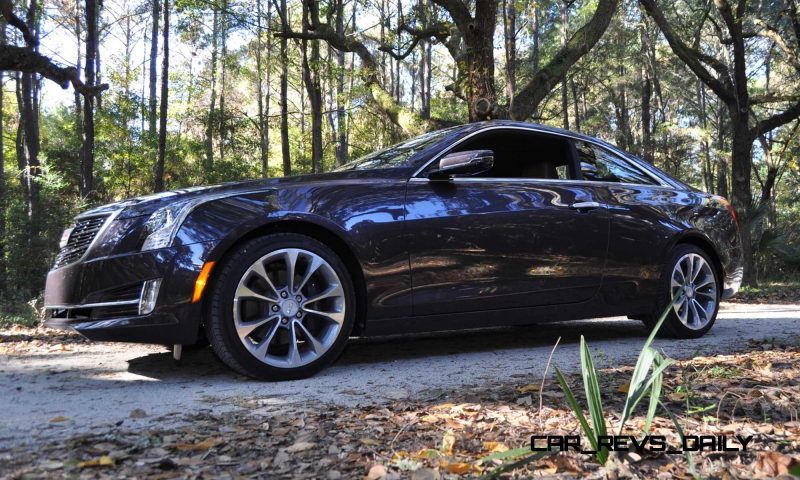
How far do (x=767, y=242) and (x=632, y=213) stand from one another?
12906 mm

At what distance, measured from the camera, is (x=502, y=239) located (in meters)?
4.21

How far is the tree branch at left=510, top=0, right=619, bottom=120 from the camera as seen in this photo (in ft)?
34.5

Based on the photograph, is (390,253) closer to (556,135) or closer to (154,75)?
(556,135)

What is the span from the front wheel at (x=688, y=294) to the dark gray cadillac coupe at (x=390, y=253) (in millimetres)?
14

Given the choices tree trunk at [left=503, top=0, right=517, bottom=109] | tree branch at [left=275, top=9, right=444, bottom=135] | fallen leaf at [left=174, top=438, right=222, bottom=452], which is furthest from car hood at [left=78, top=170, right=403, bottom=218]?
tree branch at [left=275, top=9, right=444, bottom=135]

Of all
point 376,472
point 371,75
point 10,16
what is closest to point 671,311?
point 376,472

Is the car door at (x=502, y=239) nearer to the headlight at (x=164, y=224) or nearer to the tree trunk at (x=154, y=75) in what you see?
the headlight at (x=164, y=224)

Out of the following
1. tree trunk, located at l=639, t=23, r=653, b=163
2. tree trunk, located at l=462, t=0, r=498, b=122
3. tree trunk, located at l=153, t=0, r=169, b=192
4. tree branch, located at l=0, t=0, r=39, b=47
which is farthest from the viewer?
tree trunk, located at l=639, t=23, r=653, b=163

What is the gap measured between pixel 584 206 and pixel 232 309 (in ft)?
8.78

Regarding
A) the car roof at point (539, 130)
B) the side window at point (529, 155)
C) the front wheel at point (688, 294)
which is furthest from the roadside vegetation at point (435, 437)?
the side window at point (529, 155)

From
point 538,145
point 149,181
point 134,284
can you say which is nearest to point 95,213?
point 134,284

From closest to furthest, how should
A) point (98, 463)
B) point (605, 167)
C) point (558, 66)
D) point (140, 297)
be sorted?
1. point (98, 463)
2. point (140, 297)
3. point (605, 167)
4. point (558, 66)

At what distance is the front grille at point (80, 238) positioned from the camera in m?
3.63

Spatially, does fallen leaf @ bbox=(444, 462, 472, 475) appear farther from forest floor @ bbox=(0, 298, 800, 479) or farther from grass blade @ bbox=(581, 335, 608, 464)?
grass blade @ bbox=(581, 335, 608, 464)
